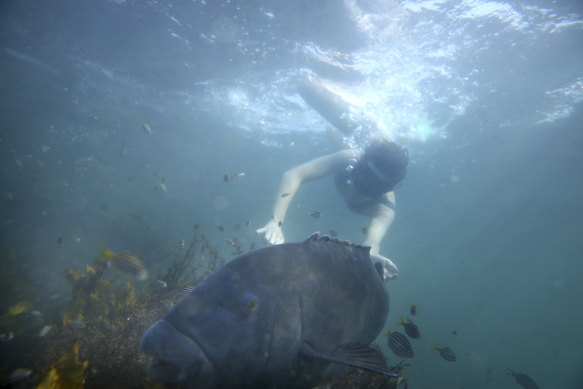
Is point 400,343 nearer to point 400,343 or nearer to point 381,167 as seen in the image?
point 400,343

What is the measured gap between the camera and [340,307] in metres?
2.17

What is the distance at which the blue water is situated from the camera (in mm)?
10547

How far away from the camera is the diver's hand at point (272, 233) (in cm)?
505

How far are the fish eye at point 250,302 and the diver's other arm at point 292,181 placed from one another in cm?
321

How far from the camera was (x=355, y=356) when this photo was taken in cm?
185

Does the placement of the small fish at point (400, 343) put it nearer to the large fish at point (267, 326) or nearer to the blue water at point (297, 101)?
the large fish at point (267, 326)

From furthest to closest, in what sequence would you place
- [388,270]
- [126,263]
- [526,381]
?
[526,381] < [126,263] < [388,270]

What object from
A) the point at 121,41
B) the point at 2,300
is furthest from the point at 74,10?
the point at 2,300

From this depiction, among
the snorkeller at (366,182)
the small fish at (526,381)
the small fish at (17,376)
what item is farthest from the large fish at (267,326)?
the small fish at (526,381)

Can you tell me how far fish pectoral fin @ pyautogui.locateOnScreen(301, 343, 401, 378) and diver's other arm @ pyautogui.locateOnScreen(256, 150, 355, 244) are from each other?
3.08 metres

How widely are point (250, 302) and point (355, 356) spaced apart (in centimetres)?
92

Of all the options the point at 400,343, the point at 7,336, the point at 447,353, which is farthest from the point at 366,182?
the point at 7,336

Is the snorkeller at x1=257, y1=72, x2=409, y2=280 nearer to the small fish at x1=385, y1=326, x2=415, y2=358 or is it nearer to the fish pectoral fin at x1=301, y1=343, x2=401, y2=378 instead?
the small fish at x1=385, y1=326, x2=415, y2=358

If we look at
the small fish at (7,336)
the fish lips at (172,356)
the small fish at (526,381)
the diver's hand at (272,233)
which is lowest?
the small fish at (526,381)
